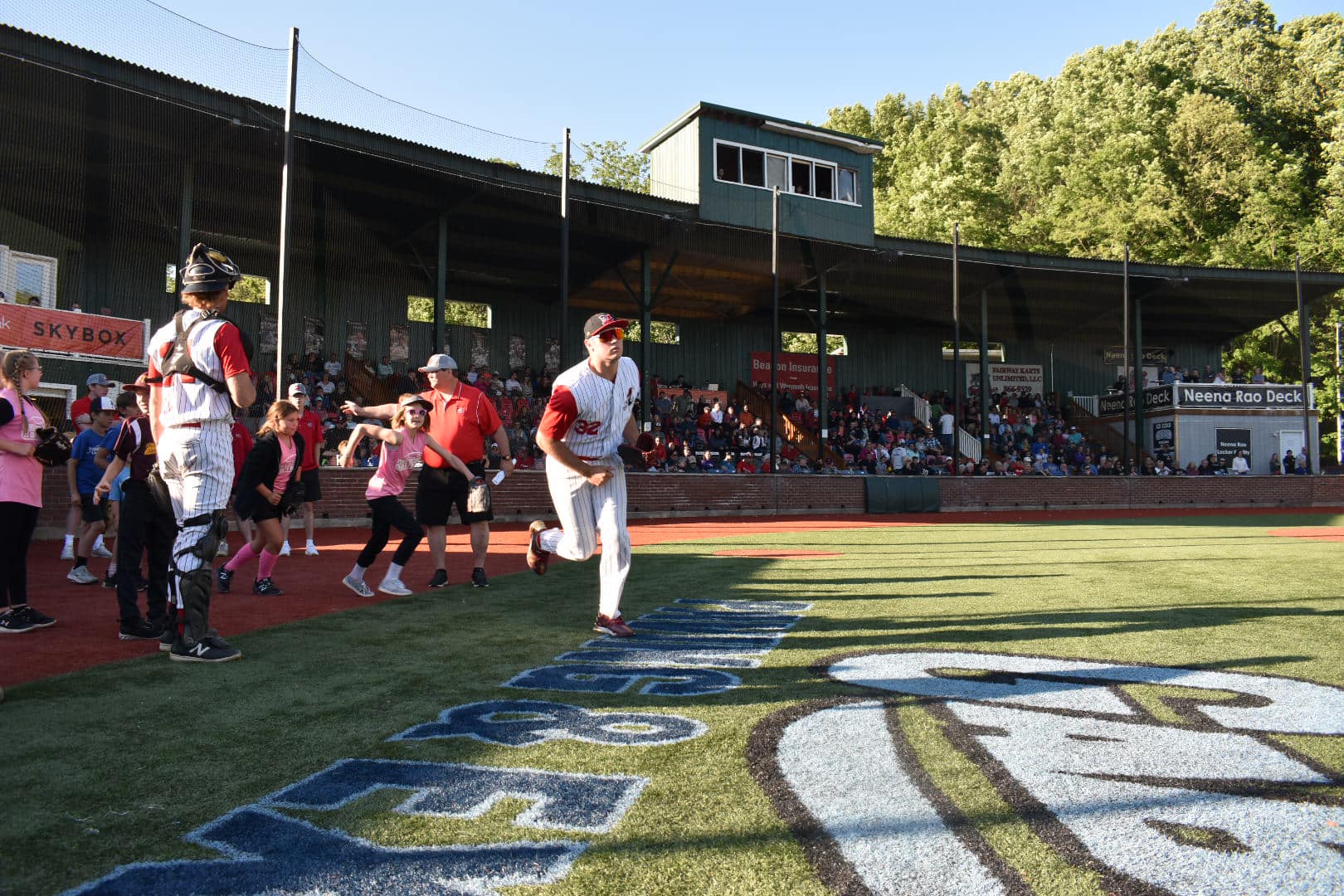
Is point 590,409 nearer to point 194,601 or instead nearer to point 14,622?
point 194,601

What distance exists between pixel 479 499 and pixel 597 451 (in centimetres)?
203

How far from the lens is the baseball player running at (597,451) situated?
18.2 feet

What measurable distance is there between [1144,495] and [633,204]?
1739 cm

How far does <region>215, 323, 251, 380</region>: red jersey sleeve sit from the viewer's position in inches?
186

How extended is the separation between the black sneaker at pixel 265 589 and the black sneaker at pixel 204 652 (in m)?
2.85

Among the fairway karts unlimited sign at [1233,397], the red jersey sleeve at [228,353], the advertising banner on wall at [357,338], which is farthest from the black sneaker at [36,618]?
the fairway karts unlimited sign at [1233,397]

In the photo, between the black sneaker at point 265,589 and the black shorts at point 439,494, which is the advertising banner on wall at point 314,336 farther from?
the black shorts at point 439,494

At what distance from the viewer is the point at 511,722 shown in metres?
3.67

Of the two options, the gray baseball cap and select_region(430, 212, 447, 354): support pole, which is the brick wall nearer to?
select_region(430, 212, 447, 354): support pole

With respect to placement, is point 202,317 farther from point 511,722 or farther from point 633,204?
point 633,204

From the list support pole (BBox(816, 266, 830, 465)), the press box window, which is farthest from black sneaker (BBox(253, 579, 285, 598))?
the press box window

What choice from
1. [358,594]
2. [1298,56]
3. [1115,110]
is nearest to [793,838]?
[358,594]

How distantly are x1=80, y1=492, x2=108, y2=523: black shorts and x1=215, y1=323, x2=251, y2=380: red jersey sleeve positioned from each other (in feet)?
16.4

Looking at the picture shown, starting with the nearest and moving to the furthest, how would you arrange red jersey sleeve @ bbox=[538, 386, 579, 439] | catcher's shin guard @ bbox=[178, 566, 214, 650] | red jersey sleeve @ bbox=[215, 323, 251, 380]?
red jersey sleeve @ bbox=[215, 323, 251, 380] < catcher's shin guard @ bbox=[178, 566, 214, 650] < red jersey sleeve @ bbox=[538, 386, 579, 439]
